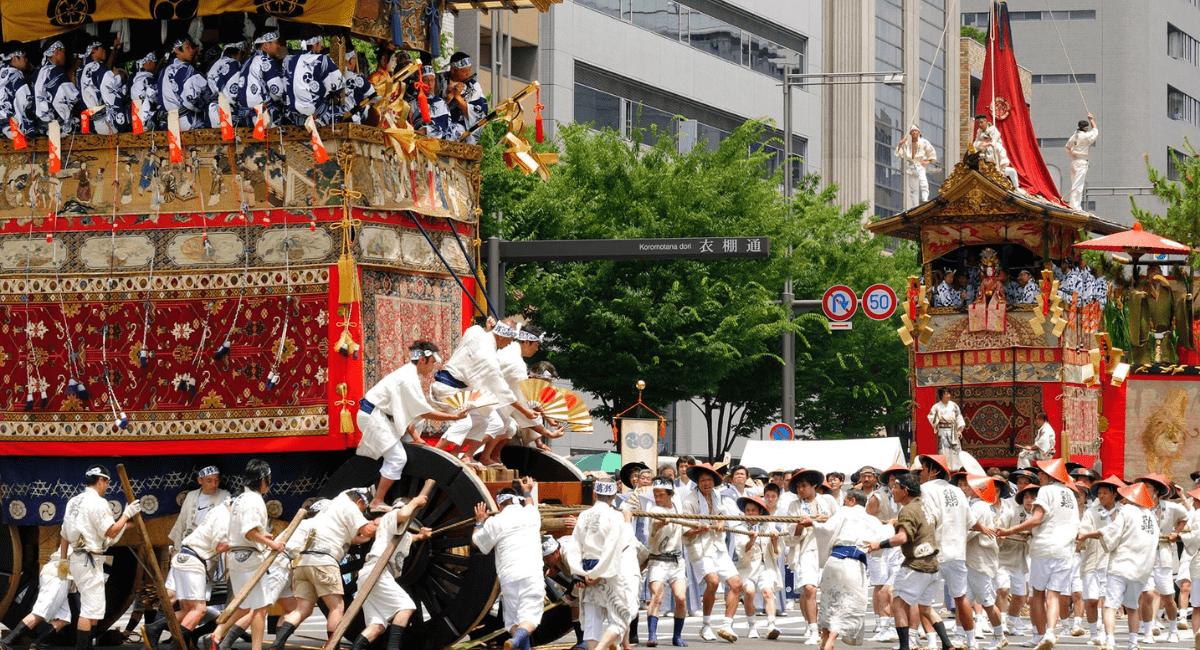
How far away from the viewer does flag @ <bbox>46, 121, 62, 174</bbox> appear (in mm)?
16656

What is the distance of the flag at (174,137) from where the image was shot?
16.3m

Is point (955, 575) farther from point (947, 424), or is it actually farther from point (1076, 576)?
point (947, 424)

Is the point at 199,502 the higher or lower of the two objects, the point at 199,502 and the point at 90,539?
the higher

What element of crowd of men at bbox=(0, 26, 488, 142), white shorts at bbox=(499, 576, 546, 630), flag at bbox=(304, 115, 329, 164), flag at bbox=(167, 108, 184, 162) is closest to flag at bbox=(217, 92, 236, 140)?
crowd of men at bbox=(0, 26, 488, 142)

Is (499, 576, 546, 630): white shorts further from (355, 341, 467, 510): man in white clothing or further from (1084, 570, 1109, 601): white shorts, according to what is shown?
(1084, 570, 1109, 601): white shorts

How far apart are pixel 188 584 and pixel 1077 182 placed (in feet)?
77.8

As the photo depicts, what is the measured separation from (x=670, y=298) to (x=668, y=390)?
225 centimetres

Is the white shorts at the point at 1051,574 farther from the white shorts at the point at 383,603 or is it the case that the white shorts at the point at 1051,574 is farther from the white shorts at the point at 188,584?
the white shorts at the point at 188,584

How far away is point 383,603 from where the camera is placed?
1512 centimetres

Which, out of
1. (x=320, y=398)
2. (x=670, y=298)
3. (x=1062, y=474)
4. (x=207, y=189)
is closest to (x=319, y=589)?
(x=320, y=398)

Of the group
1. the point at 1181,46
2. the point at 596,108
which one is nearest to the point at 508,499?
the point at 596,108

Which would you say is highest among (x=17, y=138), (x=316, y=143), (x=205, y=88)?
(x=205, y=88)

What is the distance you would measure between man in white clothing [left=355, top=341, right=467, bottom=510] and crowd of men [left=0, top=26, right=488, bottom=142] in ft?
8.22

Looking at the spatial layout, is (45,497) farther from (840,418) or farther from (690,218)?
(840,418)
